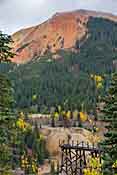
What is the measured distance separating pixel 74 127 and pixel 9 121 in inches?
6337

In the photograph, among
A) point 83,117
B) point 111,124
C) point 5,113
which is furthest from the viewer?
point 83,117

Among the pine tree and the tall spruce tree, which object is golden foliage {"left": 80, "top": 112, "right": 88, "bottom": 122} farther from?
the tall spruce tree

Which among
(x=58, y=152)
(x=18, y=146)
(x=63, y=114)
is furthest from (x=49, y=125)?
(x=18, y=146)

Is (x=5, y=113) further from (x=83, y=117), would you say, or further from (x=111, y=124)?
(x=83, y=117)

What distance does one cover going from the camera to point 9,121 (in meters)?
22.4

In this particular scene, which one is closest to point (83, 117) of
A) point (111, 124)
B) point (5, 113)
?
point (111, 124)

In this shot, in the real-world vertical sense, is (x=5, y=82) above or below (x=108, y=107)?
above

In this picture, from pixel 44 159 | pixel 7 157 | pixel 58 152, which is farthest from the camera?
pixel 58 152

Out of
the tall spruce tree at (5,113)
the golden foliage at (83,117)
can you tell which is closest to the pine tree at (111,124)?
the tall spruce tree at (5,113)

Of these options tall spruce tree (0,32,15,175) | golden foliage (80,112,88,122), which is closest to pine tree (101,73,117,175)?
tall spruce tree (0,32,15,175)

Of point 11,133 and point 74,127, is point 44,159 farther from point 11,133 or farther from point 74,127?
point 11,133

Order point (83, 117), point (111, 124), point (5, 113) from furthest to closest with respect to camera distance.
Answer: point (83, 117) < point (111, 124) < point (5, 113)

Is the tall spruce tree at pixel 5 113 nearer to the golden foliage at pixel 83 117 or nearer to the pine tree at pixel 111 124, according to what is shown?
the pine tree at pixel 111 124

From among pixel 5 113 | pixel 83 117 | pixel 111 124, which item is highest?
pixel 5 113
